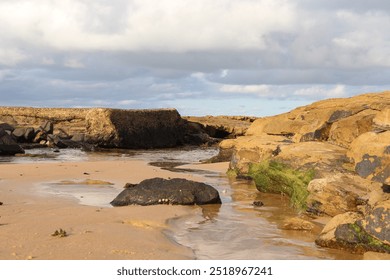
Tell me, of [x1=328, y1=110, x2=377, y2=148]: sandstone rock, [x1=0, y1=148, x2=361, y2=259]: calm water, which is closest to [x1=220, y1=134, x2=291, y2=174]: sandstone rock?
[x1=328, y1=110, x2=377, y2=148]: sandstone rock

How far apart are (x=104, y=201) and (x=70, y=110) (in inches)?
1475

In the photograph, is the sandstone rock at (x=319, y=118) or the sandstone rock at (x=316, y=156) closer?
the sandstone rock at (x=316, y=156)

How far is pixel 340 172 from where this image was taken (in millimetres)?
10289

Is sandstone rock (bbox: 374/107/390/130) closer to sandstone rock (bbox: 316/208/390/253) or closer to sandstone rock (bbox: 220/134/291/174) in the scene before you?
sandstone rock (bbox: 316/208/390/253)

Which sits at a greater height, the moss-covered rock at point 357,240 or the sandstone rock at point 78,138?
the sandstone rock at point 78,138

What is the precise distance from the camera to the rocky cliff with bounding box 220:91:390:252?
24.1 feet

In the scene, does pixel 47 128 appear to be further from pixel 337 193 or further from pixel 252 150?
pixel 337 193

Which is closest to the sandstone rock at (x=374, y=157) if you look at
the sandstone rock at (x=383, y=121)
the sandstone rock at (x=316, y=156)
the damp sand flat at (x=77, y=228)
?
the sandstone rock at (x=383, y=121)

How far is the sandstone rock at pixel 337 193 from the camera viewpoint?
914cm

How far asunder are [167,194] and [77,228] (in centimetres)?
330

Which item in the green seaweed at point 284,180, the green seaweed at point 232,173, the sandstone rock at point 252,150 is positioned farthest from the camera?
the green seaweed at point 232,173

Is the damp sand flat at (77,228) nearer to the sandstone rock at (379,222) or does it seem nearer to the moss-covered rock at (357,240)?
the moss-covered rock at (357,240)

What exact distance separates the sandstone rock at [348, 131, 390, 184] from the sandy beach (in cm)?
335
